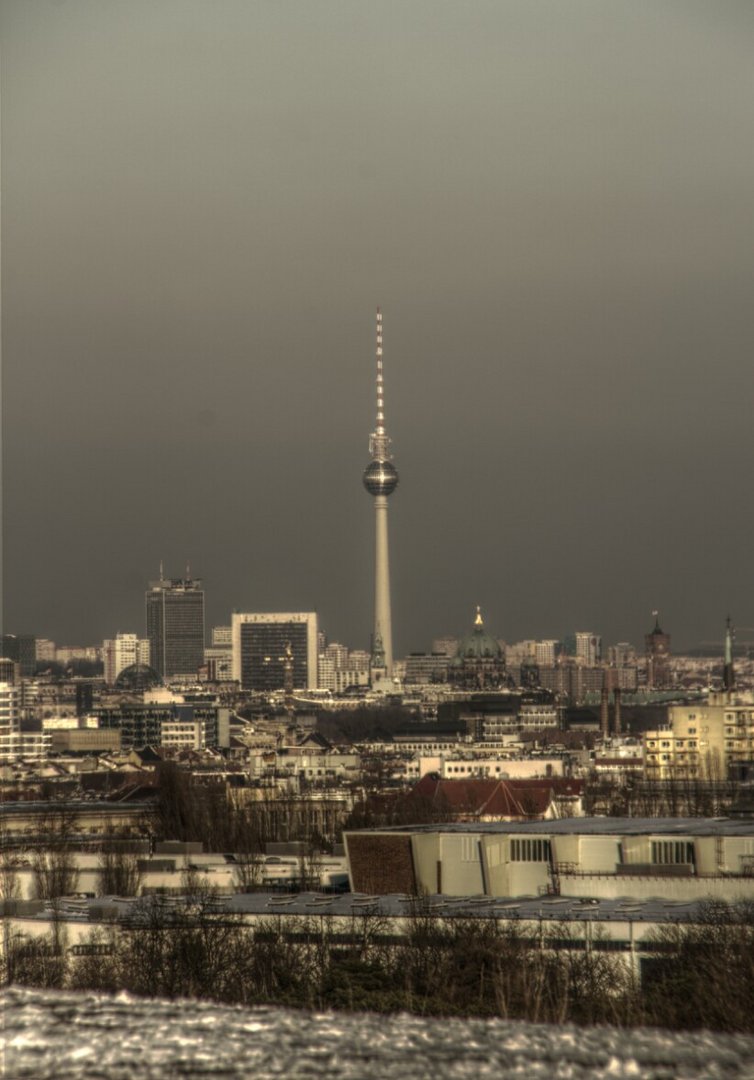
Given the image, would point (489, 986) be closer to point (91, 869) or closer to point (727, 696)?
point (91, 869)

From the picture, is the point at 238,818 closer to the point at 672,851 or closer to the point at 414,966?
the point at 672,851

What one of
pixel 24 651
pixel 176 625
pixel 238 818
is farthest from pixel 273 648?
pixel 238 818

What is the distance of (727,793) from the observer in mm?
31938

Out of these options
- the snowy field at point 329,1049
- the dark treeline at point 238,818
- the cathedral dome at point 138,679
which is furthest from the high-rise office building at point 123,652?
the snowy field at point 329,1049

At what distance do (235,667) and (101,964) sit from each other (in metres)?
117

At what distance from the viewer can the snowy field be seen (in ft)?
17.9

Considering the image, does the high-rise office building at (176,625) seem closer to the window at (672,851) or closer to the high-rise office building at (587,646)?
the high-rise office building at (587,646)

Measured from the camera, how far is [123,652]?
13775 centimetres

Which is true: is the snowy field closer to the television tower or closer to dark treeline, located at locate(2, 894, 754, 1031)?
dark treeline, located at locate(2, 894, 754, 1031)

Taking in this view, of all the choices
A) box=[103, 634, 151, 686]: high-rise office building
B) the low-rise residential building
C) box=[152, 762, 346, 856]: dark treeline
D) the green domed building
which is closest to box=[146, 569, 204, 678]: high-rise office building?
box=[103, 634, 151, 686]: high-rise office building

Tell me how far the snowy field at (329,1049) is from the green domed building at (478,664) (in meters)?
105

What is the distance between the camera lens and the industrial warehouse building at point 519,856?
14.9m

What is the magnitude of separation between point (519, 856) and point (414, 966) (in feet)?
17.2

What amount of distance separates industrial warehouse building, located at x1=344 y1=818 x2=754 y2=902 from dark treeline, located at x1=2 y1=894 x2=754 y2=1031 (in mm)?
2629
